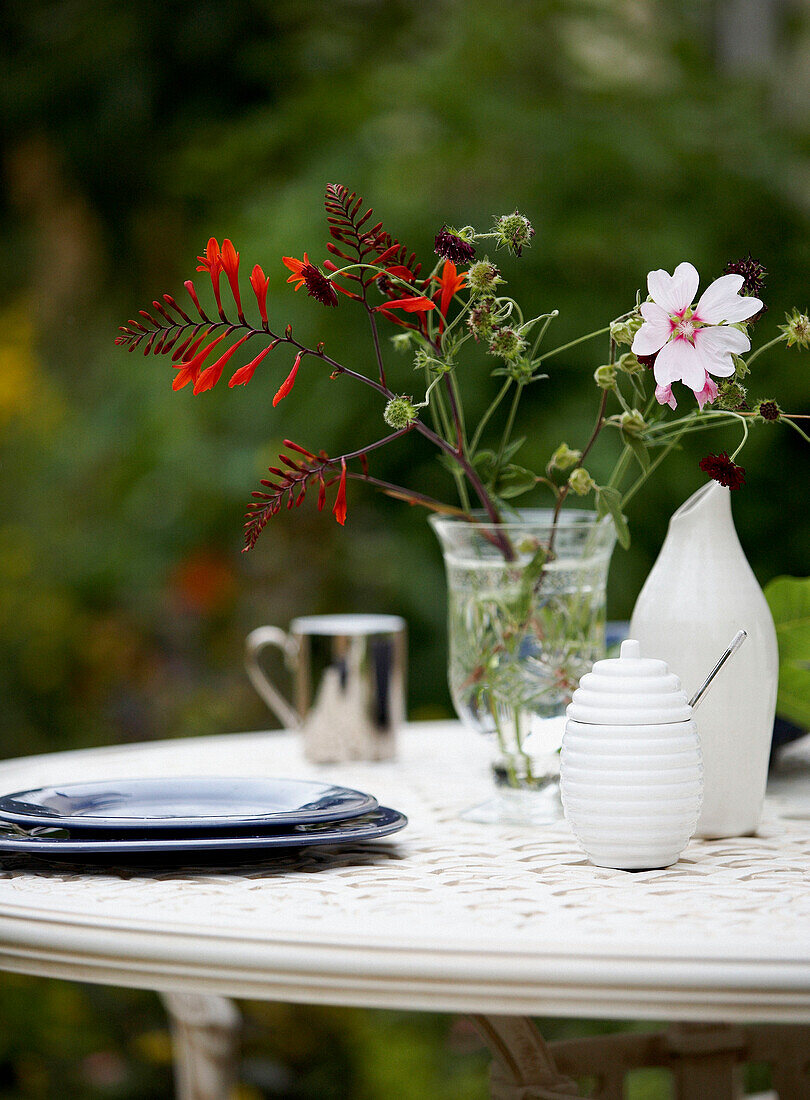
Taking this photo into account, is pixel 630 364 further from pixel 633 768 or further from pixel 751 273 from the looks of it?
pixel 633 768

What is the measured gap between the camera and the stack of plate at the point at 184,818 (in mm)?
810

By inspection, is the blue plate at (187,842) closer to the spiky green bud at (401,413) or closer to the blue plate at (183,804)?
the blue plate at (183,804)

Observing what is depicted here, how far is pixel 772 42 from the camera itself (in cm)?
298

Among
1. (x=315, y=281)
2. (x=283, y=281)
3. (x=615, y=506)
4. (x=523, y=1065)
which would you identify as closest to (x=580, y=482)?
(x=615, y=506)

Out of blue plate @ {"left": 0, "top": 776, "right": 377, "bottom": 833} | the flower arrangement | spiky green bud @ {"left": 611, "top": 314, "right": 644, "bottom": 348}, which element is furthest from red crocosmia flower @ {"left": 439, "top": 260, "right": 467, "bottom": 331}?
blue plate @ {"left": 0, "top": 776, "right": 377, "bottom": 833}

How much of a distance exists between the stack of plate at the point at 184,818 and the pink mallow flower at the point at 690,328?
0.37 m

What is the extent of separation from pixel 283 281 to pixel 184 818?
5.72 ft

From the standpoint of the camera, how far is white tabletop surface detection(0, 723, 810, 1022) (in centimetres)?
61

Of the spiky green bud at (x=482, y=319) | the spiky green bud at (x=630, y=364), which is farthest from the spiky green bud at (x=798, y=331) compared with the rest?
the spiky green bud at (x=482, y=319)

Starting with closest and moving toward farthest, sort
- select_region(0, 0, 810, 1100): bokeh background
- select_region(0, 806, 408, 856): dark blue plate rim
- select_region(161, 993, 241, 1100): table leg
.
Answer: select_region(0, 806, 408, 856): dark blue plate rim → select_region(161, 993, 241, 1100): table leg → select_region(0, 0, 810, 1100): bokeh background

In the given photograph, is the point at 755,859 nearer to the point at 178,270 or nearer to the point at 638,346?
the point at 638,346

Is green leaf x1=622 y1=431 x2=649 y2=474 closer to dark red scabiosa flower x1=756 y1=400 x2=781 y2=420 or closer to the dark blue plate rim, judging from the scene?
dark red scabiosa flower x1=756 y1=400 x2=781 y2=420

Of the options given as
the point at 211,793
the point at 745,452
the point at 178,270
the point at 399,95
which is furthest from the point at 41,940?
the point at 178,270

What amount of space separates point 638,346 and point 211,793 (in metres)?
0.47
